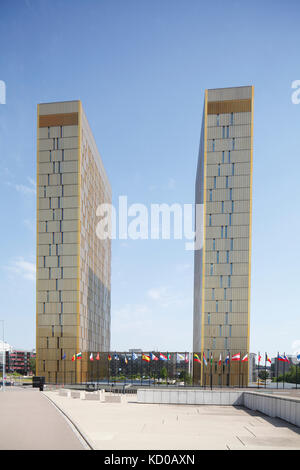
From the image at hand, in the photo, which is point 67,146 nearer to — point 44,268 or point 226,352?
point 44,268

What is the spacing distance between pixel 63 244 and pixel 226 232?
31511 mm

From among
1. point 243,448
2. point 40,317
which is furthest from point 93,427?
point 40,317

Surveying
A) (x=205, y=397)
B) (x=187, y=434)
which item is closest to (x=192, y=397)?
(x=205, y=397)

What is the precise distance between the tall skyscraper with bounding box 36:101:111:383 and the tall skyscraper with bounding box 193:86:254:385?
23.8m

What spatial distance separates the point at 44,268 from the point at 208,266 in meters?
31.8

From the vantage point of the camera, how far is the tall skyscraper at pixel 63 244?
3219 inches

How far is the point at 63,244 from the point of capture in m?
85.3

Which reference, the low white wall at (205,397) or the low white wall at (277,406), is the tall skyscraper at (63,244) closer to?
the low white wall at (205,397)

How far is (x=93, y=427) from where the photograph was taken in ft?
63.3

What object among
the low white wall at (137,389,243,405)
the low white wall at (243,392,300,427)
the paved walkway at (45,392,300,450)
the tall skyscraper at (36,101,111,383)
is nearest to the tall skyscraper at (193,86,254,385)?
the tall skyscraper at (36,101,111,383)

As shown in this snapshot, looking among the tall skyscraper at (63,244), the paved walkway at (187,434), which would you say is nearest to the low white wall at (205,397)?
the paved walkway at (187,434)

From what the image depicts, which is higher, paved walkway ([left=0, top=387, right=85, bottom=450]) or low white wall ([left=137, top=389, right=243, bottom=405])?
paved walkway ([left=0, top=387, right=85, bottom=450])

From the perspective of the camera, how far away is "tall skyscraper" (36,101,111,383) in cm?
8175

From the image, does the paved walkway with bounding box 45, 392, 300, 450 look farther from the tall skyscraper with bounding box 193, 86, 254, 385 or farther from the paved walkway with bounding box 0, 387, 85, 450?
the tall skyscraper with bounding box 193, 86, 254, 385
